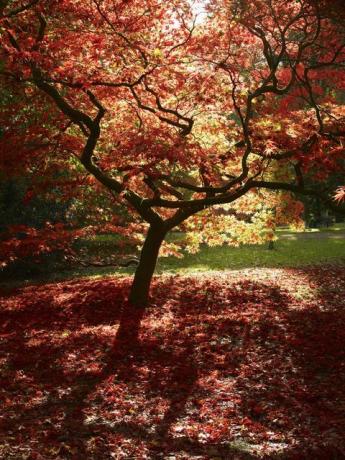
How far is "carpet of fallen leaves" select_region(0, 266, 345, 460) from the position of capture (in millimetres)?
5930

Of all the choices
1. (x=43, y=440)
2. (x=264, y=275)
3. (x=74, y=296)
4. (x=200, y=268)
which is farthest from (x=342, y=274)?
(x=43, y=440)

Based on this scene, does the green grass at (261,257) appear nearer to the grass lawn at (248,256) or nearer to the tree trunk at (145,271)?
the grass lawn at (248,256)

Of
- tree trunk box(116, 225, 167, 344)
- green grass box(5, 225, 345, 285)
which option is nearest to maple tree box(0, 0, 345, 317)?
tree trunk box(116, 225, 167, 344)

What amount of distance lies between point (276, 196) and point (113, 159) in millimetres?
9285

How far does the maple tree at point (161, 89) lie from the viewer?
1046 centimetres

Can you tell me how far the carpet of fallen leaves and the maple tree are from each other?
2082 millimetres

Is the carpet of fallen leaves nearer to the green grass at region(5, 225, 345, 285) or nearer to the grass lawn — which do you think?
the green grass at region(5, 225, 345, 285)

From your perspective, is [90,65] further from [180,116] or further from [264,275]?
[264,275]

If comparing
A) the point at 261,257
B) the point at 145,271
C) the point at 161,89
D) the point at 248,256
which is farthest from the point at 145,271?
the point at 248,256

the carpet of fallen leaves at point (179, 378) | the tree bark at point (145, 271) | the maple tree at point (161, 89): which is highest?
the maple tree at point (161, 89)

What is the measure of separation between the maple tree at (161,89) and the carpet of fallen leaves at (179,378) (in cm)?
208

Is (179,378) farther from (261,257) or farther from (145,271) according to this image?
(261,257)

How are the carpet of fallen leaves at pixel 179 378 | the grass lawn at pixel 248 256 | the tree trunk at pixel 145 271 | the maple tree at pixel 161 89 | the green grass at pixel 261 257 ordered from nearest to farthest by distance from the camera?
the carpet of fallen leaves at pixel 179 378, the maple tree at pixel 161 89, the tree trunk at pixel 145 271, the grass lawn at pixel 248 256, the green grass at pixel 261 257

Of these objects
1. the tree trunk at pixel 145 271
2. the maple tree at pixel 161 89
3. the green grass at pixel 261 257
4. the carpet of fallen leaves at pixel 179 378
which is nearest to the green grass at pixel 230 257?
the green grass at pixel 261 257
